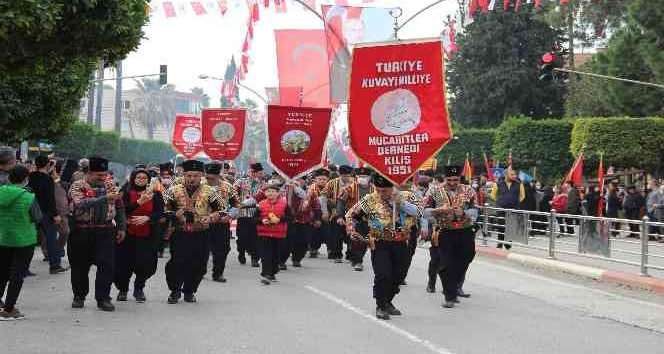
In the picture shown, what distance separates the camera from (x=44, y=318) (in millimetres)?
10922

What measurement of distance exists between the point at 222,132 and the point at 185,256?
13966 millimetres

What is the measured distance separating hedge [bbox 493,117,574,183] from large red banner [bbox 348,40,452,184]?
40.7 metres

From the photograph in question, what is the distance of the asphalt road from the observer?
9.45 meters

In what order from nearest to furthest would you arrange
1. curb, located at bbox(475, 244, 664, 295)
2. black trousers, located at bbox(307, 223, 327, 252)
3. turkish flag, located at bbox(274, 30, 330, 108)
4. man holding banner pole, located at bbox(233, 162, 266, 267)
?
1. curb, located at bbox(475, 244, 664, 295)
2. man holding banner pole, located at bbox(233, 162, 266, 267)
3. black trousers, located at bbox(307, 223, 327, 252)
4. turkish flag, located at bbox(274, 30, 330, 108)

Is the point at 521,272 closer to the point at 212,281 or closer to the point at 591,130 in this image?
the point at 212,281

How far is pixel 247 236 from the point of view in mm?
19000

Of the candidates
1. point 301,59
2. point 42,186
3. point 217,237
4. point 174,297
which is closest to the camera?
point 174,297

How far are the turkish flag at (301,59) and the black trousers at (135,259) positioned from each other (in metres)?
13.3

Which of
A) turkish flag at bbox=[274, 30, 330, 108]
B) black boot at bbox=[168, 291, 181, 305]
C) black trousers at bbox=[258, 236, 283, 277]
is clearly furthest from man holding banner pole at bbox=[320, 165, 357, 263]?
turkish flag at bbox=[274, 30, 330, 108]

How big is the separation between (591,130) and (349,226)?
113 ft

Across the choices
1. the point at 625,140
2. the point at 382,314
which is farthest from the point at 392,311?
the point at 625,140

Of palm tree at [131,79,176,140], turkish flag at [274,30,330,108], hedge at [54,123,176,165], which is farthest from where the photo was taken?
palm tree at [131,79,176,140]

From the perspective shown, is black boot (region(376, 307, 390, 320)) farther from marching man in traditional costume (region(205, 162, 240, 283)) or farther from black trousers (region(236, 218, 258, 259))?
black trousers (region(236, 218, 258, 259))

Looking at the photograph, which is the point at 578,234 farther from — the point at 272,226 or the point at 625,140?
the point at 625,140
